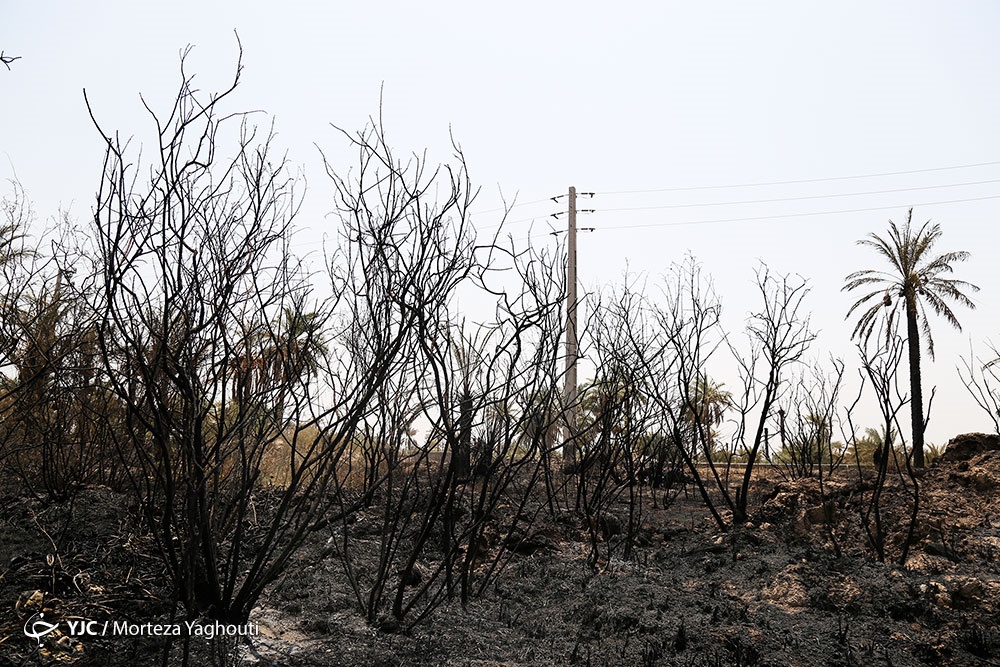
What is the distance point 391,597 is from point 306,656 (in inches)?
39.2

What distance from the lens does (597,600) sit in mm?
5141

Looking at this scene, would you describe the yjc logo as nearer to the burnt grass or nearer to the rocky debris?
the burnt grass

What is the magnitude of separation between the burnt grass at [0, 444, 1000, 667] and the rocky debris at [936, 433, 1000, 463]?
2.71 m

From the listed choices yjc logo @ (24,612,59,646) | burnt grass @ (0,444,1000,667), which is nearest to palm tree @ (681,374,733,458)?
burnt grass @ (0,444,1000,667)

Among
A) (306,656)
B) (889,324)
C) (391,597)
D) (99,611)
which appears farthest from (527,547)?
(889,324)

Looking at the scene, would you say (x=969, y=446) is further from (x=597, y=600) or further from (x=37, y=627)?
(x=37, y=627)

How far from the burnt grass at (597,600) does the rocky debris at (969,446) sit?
8.90 ft

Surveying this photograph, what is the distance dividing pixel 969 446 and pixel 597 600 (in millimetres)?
6806

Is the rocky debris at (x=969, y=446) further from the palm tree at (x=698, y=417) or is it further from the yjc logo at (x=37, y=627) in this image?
the yjc logo at (x=37, y=627)

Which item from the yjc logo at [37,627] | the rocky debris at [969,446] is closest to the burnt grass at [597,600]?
the yjc logo at [37,627]

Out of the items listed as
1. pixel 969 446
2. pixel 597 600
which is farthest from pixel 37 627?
pixel 969 446

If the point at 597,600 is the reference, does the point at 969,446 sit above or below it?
above

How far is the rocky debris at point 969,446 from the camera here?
9555 millimetres

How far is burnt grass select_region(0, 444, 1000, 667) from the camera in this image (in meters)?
4.18
